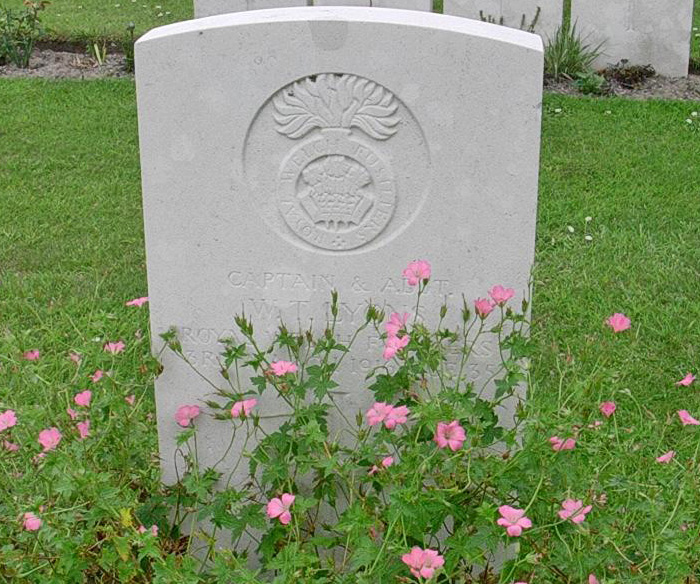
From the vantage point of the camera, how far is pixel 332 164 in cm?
271

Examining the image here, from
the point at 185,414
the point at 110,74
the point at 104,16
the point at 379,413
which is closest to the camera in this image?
the point at 379,413

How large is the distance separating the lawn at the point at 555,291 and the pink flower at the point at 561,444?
3cm

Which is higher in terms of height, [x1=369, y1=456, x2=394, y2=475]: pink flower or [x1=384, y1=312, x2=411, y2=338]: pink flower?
[x1=384, y1=312, x2=411, y2=338]: pink flower

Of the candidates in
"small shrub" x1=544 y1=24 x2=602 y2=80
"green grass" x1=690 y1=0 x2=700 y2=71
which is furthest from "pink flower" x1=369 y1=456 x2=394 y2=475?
"green grass" x1=690 y1=0 x2=700 y2=71

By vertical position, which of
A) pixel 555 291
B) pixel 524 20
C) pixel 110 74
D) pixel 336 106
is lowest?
pixel 555 291

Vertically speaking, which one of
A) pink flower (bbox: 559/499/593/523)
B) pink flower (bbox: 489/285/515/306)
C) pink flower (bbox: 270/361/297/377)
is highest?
pink flower (bbox: 489/285/515/306)

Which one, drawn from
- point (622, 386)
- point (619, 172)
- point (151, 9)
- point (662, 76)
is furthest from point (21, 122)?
point (622, 386)

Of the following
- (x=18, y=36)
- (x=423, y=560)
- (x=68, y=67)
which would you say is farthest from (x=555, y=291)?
(x=18, y=36)

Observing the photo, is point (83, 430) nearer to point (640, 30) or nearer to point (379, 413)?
point (379, 413)

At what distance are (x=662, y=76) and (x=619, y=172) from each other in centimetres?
175

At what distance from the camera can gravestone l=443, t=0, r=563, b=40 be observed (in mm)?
7230

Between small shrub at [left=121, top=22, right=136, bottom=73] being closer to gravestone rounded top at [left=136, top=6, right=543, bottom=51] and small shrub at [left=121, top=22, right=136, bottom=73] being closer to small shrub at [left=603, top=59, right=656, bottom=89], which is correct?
small shrub at [left=603, top=59, right=656, bottom=89]

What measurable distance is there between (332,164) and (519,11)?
488 centimetres

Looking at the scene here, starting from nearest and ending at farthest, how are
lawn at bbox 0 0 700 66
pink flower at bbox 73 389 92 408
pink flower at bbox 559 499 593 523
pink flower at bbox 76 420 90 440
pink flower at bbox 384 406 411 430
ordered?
pink flower at bbox 559 499 593 523, pink flower at bbox 384 406 411 430, pink flower at bbox 73 389 92 408, pink flower at bbox 76 420 90 440, lawn at bbox 0 0 700 66
